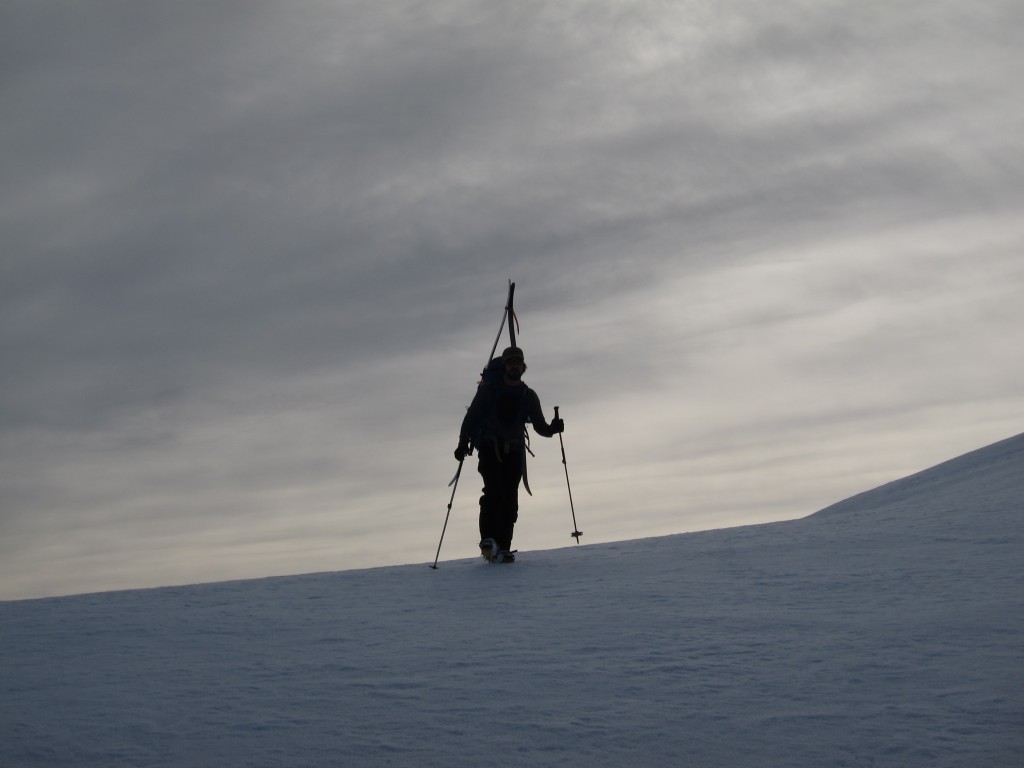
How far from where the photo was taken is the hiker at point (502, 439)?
11.6m

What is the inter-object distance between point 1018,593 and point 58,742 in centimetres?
652

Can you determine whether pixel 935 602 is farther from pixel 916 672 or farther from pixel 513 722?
pixel 513 722

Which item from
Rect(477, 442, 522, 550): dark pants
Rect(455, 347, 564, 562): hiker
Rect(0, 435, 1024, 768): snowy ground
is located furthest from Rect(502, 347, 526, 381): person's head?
Rect(0, 435, 1024, 768): snowy ground

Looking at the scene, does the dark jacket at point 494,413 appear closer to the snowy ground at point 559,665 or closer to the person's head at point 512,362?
the person's head at point 512,362

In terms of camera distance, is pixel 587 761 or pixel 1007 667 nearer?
pixel 587 761

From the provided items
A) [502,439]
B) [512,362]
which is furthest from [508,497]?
[512,362]

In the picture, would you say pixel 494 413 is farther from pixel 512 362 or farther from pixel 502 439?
pixel 512 362

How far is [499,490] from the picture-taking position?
38.2ft

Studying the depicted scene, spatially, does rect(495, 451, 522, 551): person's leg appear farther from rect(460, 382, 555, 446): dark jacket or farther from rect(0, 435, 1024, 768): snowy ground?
rect(0, 435, 1024, 768): snowy ground

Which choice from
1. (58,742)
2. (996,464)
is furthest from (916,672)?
(996,464)

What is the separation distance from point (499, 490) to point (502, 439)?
51 cm

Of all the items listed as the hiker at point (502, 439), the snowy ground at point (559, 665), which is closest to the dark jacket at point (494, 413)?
the hiker at point (502, 439)

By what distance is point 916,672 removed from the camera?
22.7ft

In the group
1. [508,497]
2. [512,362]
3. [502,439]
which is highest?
[512,362]
